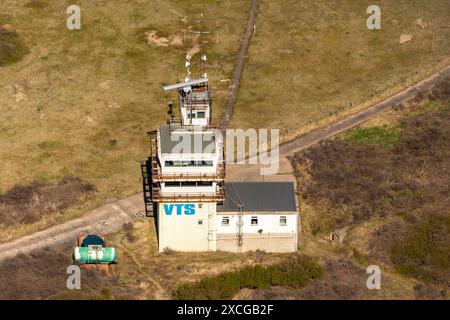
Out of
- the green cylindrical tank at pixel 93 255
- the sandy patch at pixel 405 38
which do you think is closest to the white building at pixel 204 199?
the green cylindrical tank at pixel 93 255

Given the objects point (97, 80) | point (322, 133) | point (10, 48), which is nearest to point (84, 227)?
point (322, 133)

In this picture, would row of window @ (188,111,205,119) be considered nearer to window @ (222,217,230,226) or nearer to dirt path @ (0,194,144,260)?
window @ (222,217,230,226)

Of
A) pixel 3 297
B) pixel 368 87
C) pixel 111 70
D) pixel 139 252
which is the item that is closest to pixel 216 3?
pixel 111 70

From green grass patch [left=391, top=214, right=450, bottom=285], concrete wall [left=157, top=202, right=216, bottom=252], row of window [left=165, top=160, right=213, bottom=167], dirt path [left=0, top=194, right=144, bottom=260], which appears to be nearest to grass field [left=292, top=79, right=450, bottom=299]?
green grass patch [left=391, top=214, right=450, bottom=285]

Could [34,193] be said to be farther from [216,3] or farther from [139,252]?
[216,3]

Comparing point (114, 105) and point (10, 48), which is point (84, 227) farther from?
point (10, 48)

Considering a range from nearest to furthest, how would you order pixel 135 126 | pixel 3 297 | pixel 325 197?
pixel 3 297 < pixel 325 197 < pixel 135 126
